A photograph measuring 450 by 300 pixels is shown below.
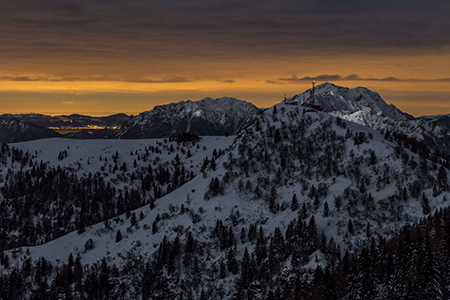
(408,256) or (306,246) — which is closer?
(408,256)

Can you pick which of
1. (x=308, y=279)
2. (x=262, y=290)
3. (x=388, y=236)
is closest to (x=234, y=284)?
(x=262, y=290)

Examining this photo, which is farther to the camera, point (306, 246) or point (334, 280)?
point (306, 246)

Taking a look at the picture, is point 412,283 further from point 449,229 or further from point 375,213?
point 375,213

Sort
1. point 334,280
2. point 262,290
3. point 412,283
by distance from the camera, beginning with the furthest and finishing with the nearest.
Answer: point 262,290 → point 334,280 → point 412,283

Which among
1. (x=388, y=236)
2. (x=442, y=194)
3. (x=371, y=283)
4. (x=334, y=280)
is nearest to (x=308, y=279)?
(x=334, y=280)

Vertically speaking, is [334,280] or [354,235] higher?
[354,235]

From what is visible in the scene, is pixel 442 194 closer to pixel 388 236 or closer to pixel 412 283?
pixel 388 236

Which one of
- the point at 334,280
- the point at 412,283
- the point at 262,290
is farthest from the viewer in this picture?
the point at 262,290

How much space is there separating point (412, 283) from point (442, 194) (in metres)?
40.0

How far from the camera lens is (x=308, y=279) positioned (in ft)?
604

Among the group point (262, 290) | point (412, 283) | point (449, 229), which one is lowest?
point (262, 290)

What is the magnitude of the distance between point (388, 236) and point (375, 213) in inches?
463

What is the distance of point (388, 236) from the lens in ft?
619

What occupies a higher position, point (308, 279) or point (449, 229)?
point (449, 229)
